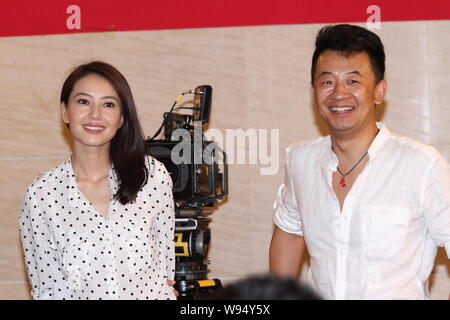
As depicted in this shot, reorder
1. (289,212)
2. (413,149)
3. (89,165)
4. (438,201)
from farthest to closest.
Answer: (289,212) < (89,165) < (413,149) < (438,201)

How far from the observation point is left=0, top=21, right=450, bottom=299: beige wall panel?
442 cm

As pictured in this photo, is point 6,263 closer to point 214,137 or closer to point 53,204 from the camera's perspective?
point 214,137

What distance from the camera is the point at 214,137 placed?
4.57m

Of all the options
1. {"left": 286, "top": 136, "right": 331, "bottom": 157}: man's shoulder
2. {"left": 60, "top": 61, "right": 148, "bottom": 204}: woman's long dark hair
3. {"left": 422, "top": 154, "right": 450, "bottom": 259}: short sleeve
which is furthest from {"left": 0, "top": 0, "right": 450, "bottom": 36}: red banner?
{"left": 422, "top": 154, "right": 450, "bottom": 259}: short sleeve

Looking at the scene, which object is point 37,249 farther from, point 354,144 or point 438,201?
point 438,201

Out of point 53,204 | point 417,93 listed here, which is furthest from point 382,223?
point 417,93

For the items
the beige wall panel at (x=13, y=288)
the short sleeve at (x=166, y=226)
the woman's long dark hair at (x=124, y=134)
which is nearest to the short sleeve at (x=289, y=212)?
the short sleeve at (x=166, y=226)

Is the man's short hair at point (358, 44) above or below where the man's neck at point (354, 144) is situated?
above

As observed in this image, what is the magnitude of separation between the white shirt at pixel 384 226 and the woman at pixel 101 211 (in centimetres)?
56

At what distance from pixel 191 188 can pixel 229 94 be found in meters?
1.22

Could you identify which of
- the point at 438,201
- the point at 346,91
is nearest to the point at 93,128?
the point at 346,91

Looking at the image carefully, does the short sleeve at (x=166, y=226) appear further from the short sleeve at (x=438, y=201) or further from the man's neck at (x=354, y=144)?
the short sleeve at (x=438, y=201)

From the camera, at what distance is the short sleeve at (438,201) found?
246 centimetres

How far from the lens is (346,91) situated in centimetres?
265
